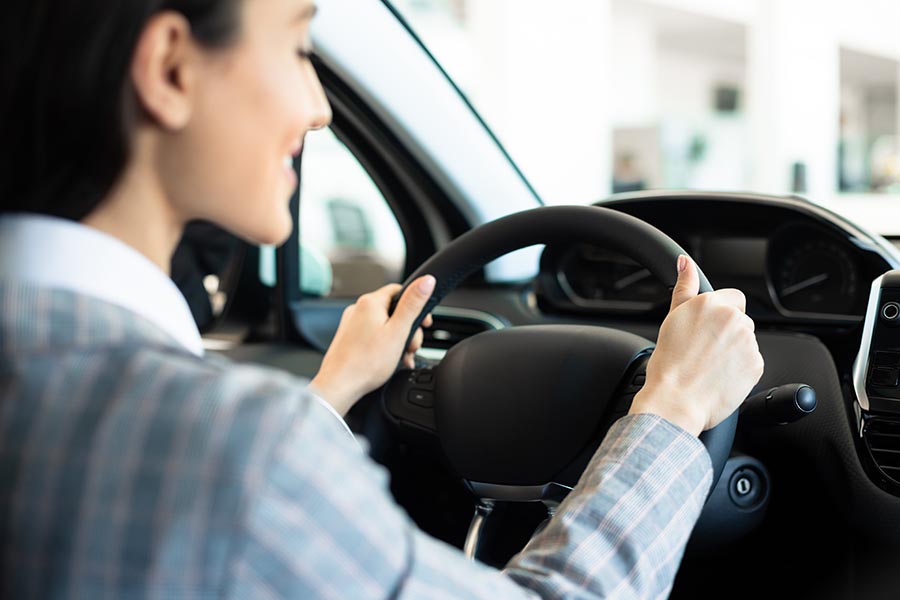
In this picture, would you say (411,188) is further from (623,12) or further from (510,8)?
(623,12)

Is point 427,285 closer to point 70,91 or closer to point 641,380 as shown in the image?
point 641,380

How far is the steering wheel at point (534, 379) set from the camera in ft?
3.29

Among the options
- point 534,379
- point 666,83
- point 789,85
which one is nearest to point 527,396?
point 534,379

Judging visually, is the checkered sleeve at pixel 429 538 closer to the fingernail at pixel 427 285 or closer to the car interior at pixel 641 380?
the car interior at pixel 641 380

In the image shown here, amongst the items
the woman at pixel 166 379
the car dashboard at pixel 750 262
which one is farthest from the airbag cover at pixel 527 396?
the car dashboard at pixel 750 262

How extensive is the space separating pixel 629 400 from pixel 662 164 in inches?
222

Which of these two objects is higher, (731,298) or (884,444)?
(731,298)

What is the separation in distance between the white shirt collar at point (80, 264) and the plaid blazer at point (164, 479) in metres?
0.01

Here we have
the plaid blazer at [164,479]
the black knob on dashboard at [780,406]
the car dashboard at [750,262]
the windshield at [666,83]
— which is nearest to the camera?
the plaid blazer at [164,479]

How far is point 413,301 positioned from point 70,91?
1.97ft

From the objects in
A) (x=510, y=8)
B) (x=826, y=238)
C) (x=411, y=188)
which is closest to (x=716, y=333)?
(x=826, y=238)

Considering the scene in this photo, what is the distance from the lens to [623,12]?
12078 mm

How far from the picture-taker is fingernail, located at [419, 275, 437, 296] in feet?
3.67

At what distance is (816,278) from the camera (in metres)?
1.40
